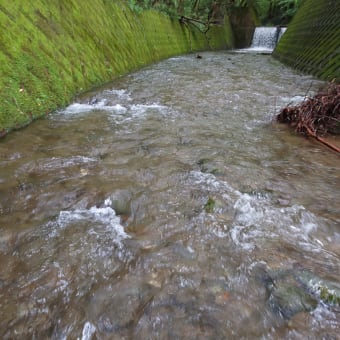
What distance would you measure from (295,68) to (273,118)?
23.7ft

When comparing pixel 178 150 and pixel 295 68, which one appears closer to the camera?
pixel 178 150

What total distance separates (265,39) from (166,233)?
1028 inches

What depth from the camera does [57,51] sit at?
6.18m

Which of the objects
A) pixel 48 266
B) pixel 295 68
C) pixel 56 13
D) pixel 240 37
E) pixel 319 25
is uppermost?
pixel 56 13

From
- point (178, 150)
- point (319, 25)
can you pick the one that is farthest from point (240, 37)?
point (178, 150)

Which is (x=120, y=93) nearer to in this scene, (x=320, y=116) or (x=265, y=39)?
(x=320, y=116)

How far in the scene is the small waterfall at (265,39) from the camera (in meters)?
23.1

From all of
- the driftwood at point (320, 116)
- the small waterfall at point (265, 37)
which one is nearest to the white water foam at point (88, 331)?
the driftwood at point (320, 116)

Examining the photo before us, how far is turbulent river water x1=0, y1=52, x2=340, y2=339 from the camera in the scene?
188 cm

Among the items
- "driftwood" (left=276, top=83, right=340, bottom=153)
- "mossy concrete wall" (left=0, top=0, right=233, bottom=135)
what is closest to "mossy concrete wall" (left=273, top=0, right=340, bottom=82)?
"driftwood" (left=276, top=83, right=340, bottom=153)

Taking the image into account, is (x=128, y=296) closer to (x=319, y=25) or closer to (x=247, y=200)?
(x=247, y=200)

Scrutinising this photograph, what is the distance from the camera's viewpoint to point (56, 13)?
269 inches

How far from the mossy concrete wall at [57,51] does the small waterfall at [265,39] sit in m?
15.7

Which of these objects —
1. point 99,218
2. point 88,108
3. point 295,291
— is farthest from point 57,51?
point 295,291
